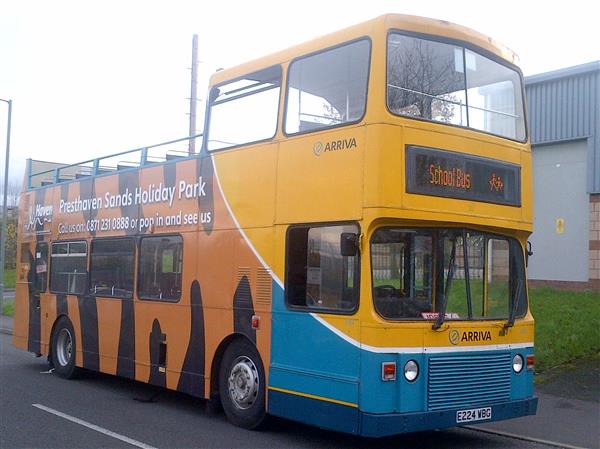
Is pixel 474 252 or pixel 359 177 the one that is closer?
pixel 359 177

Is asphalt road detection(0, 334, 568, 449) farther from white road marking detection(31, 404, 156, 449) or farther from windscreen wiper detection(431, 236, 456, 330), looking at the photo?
windscreen wiper detection(431, 236, 456, 330)

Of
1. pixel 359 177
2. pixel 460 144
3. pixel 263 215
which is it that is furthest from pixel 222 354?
pixel 460 144

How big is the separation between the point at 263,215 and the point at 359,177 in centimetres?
169

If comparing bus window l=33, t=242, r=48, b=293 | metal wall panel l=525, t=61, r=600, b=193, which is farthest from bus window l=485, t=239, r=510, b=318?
metal wall panel l=525, t=61, r=600, b=193

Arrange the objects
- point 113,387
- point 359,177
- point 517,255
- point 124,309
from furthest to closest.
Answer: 1. point 113,387
2. point 124,309
3. point 517,255
4. point 359,177

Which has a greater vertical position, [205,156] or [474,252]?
[205,156]

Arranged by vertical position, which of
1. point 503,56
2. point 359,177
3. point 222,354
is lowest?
point 222,354

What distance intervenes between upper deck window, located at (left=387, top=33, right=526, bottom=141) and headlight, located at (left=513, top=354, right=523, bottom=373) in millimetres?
2540

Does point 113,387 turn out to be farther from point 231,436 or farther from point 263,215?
point 263,215

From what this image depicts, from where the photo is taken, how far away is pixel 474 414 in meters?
8.26

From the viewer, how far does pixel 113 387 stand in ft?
42.9

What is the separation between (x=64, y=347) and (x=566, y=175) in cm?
1387

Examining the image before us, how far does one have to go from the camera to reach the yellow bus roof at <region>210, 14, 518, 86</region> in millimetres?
8203

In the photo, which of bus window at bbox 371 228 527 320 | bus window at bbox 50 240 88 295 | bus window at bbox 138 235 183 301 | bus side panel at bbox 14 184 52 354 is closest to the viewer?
bus window at bbox 371 228 527 320
